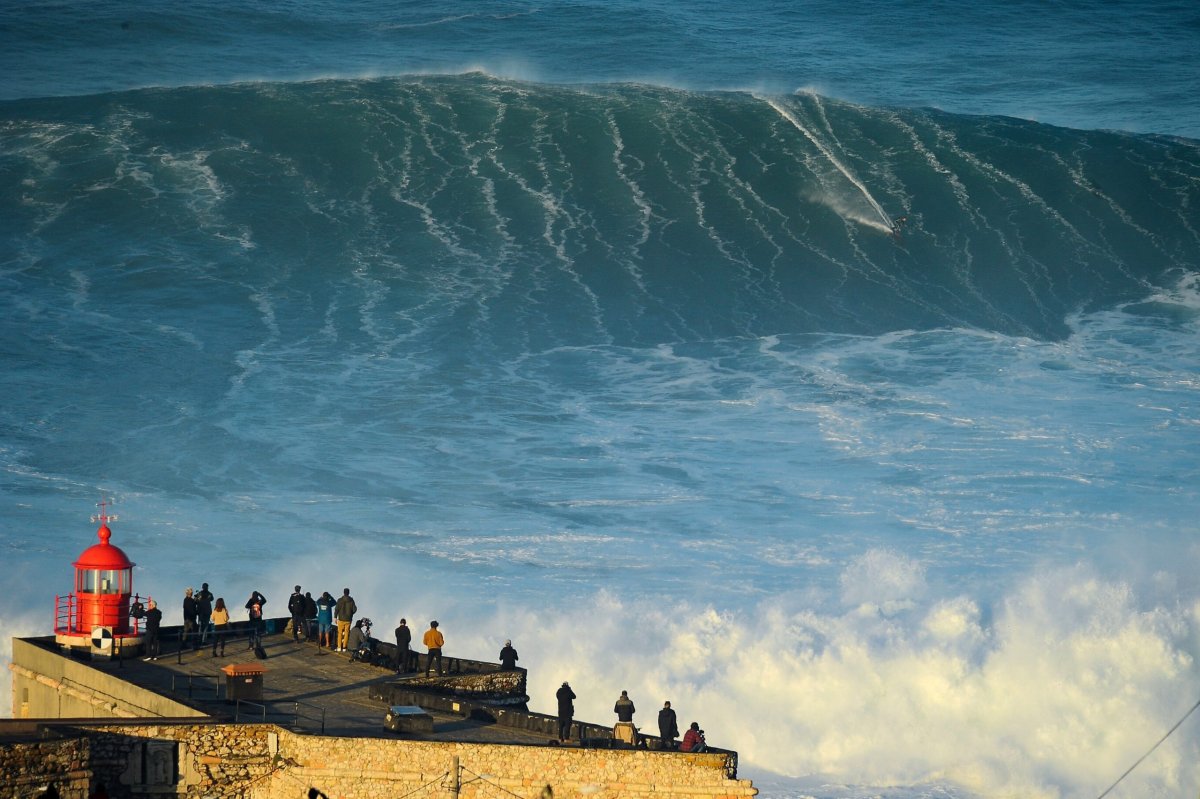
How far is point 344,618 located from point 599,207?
41.5 meters

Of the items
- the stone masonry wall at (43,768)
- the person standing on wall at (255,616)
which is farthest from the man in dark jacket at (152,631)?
the stone masonry wall at (43,768)

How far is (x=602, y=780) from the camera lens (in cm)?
2409

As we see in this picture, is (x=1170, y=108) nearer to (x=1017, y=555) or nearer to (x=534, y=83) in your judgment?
(x=534, y=83)

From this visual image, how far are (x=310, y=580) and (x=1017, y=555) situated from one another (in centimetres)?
Answer: 1872

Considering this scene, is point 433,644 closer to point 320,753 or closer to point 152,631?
point 152,631

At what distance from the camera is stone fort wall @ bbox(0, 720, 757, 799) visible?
78.8ft

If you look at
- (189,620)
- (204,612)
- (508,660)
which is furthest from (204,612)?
(508,660)

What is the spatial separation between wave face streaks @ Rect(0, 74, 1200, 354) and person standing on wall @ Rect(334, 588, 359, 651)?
3318 centimetres

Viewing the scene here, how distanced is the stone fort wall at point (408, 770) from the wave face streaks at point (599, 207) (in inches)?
1571

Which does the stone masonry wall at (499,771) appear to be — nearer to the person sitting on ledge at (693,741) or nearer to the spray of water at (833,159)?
the person sitting on ledge at (693,741)

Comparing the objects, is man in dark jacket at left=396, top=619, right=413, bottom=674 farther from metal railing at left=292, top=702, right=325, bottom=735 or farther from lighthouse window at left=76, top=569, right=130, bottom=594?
lighthouse window at left=76, top=569, right=130, bottom=594

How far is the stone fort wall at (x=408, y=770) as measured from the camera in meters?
24.0


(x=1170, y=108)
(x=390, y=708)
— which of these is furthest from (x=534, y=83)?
(x=390, y=708)

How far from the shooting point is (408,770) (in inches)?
947
